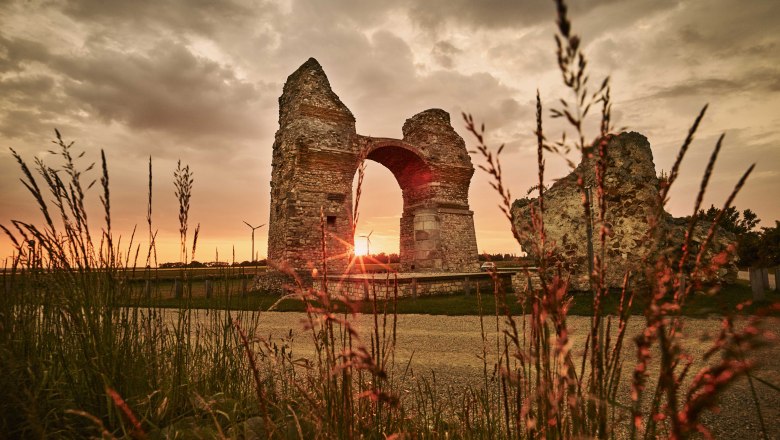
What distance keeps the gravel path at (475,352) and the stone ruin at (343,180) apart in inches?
230

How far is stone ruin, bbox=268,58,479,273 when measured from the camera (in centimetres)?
1395

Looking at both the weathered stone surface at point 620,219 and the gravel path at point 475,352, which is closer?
the gravel path at point 475,352

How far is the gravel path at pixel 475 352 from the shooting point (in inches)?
99.3

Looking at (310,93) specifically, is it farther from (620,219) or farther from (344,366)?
(344,366)

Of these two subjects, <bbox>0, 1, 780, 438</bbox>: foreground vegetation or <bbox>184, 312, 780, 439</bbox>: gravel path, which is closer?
<bbox>0, 1, 780, 438</bbox>: foreground vegetation

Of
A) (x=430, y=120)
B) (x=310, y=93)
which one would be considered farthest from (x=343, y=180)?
(x=430, y=120)

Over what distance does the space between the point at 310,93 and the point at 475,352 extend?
12.4 m

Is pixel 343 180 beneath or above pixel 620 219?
above

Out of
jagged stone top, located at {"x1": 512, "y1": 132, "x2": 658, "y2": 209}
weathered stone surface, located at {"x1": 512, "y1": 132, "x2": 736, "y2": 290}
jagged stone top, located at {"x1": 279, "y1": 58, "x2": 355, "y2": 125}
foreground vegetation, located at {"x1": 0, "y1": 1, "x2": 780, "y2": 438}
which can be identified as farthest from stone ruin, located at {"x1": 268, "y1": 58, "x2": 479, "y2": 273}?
foreground vegetation, located at {"x1": 0, "y1": 1, "x2": 780, "y2": 438}

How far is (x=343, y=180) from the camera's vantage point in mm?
14891

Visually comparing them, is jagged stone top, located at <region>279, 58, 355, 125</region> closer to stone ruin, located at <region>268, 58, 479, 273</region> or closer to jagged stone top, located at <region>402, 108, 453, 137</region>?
stone ruin, located at <region>268, 58, 479, 273</region>

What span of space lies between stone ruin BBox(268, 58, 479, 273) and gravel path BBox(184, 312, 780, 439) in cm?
585

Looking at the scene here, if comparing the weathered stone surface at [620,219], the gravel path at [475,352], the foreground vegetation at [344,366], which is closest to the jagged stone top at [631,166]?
the weathered stone surface at [620,219]

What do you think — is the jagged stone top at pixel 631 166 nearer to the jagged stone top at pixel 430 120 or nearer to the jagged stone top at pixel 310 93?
the jagged stone top at pixel 430 120
